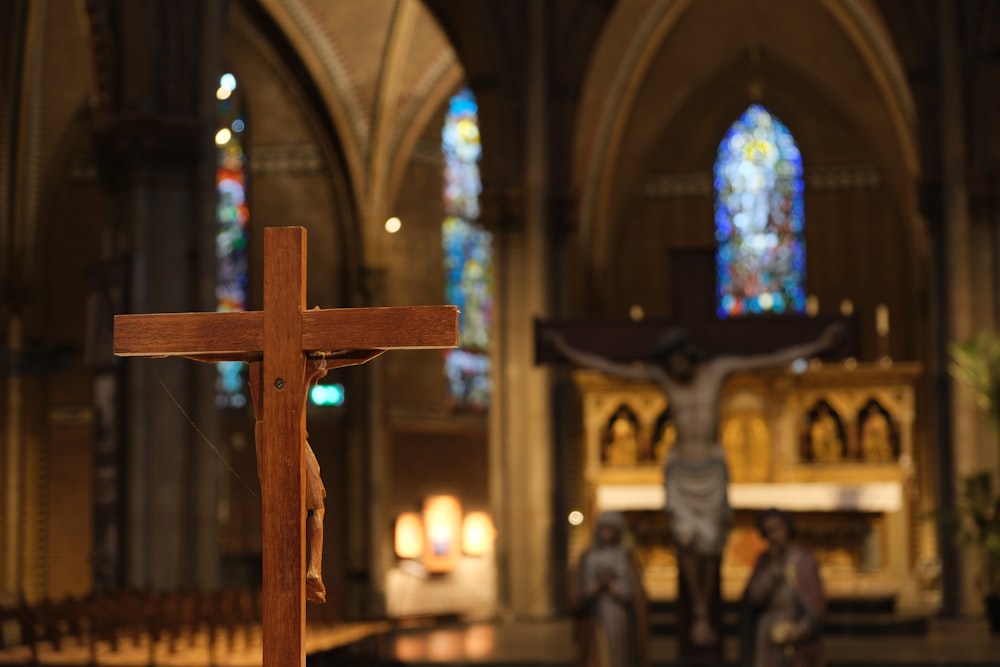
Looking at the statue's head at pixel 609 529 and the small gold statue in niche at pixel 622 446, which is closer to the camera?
the statue's head at pixel 609 529

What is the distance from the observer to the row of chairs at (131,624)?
11945mm

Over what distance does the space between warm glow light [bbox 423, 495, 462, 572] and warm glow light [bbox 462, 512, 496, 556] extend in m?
0.13

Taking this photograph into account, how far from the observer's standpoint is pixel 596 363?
12.5 meters

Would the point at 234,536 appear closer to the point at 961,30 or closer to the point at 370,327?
the point at 961,30

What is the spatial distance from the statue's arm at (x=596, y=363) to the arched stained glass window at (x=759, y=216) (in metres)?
18.3

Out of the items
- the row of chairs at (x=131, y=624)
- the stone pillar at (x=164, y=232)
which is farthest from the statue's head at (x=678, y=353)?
the stone pillar at (x=164, y=232)

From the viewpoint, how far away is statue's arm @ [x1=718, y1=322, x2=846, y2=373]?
12.1 meters

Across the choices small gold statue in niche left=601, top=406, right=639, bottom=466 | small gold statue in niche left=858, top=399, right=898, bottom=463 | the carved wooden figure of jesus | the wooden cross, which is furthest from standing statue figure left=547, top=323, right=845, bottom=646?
small gold statue in niche left=858, top=399, right=898, bottom=463

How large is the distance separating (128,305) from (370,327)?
35.8 feet

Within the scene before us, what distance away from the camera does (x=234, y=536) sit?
26.3 meters

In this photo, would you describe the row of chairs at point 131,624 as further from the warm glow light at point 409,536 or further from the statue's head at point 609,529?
the warm glow light at point 409,536

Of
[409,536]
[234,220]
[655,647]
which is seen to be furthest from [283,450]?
[234,220]

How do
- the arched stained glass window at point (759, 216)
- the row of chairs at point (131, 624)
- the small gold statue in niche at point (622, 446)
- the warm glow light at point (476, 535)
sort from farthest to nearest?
1. the arched stained glass window at point (759, 216)
2. the warm glow light at point (476, 535)
3. the small gold statue in niche at point (622, 446)
4. the row of chairs at point (131, 624)

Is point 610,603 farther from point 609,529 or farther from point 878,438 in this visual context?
point 878,438
